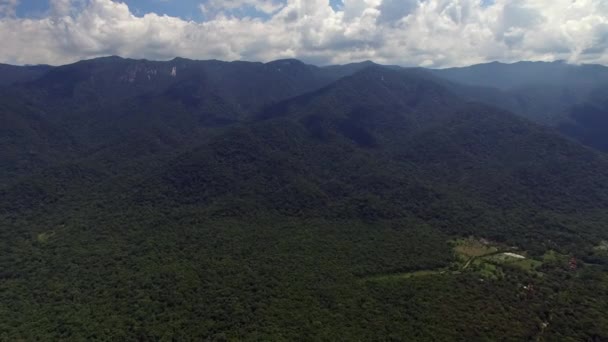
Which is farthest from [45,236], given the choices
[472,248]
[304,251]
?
[472,248]

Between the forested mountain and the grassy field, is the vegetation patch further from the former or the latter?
the grassy field

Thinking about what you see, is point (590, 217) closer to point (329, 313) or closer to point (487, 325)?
point (487, 325)

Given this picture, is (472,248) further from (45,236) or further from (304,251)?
(45,236)

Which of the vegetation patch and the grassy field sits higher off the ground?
the vegetation patch

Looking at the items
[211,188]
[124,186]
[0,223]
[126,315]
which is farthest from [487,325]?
[0,223]

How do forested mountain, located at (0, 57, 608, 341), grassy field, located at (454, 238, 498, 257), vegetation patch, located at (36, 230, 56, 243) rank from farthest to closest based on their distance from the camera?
vegetation patch, located at (36, 230, 56, 243) → grassy field, located at (454, 238, 498, 257) → forested mountain, located at (0, 57, 608, 341)

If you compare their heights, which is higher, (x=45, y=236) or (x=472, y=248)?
(x=45, y=236)

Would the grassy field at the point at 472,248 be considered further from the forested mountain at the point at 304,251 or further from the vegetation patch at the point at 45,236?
the vegetation patch at the point at 45,236

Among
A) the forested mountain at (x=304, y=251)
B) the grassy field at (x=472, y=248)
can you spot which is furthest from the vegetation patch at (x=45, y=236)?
the grassy field at (x=472, y=248)

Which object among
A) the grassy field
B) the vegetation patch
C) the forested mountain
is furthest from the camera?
the vegetation patch

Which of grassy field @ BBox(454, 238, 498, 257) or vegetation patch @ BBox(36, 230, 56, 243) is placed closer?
grassy field @ BBox(454, 238, 498, 257)

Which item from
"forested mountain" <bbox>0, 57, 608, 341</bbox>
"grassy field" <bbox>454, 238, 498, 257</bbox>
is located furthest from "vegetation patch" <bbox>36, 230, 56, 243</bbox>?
"grassy field" <bbox>454, 238, 498, 257</bbox>
